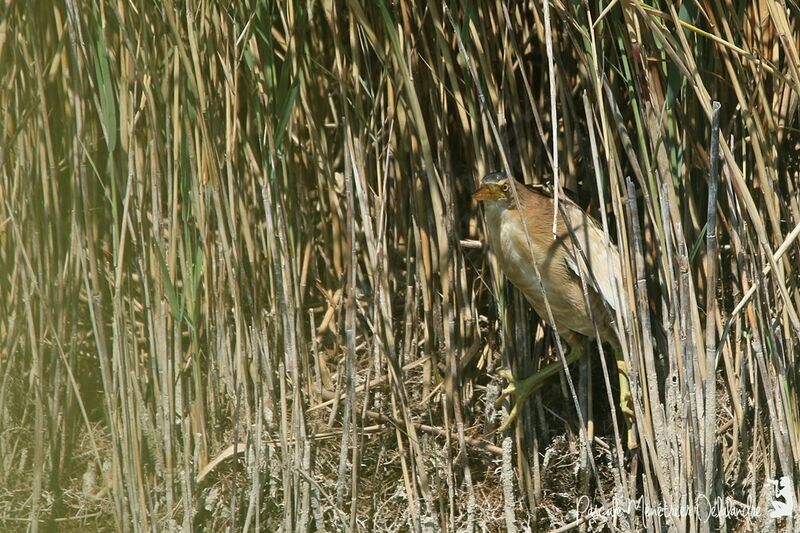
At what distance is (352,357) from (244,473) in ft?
1.85

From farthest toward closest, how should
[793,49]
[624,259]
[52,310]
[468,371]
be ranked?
[468,371] < [52,310] < [624,259] < [793,49]

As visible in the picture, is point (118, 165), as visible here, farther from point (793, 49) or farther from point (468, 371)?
point (793, 49)

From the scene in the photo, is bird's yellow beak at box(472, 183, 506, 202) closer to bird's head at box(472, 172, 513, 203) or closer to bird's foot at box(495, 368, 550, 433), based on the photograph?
bird's head at box(472, 172, 513, 203)

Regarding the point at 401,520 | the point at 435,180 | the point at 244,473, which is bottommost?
the point at 401,520

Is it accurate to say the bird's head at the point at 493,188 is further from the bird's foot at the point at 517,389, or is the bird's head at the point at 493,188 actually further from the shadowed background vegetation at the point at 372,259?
the bird's foot at the point at 517,389

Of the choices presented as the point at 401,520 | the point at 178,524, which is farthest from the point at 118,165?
the point at 401,520

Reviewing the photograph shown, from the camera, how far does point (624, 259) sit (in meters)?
2.40

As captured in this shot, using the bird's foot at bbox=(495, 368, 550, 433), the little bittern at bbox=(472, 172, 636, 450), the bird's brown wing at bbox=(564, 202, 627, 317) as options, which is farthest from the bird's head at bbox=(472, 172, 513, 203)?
the bird's foot at bbox=(495, 368, 550, 433)

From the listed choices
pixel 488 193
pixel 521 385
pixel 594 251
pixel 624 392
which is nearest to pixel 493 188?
pixel 488 193

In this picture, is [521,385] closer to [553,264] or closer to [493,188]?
[553,264]

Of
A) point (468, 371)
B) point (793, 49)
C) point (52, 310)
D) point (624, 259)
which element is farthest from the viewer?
point (468, 371)

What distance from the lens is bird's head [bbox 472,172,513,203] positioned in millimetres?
2670

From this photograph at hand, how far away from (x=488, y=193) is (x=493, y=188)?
→ 21 mm

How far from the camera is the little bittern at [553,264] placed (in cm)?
269
